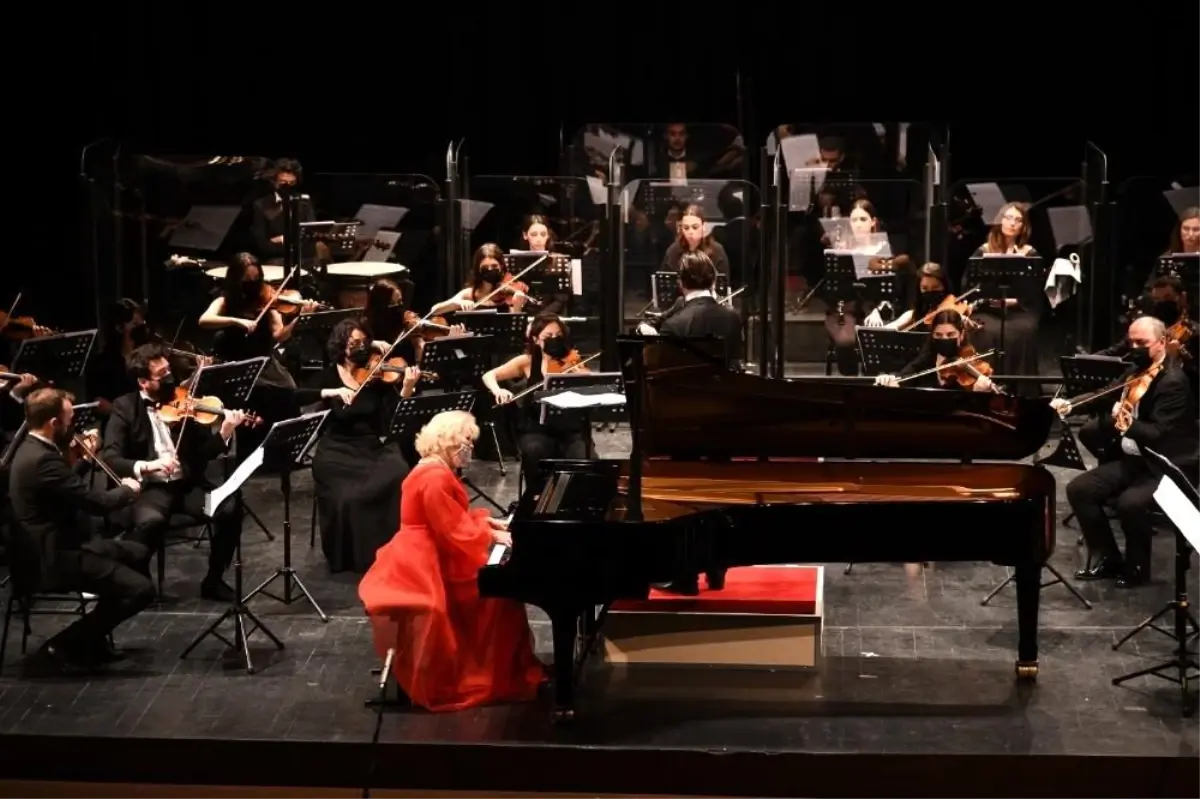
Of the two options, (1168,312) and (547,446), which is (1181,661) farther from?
(547,446)

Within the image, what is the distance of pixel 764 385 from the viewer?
843 centimetres

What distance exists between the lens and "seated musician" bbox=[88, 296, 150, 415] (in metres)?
11.1

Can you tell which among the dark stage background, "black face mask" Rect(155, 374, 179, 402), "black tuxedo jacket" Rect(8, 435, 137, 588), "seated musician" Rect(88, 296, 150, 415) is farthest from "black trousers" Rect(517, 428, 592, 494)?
the dark stage background

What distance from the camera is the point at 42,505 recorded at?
26.7 ft

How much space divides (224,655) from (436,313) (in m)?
3.88

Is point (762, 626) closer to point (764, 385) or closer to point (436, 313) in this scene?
point (764, 385)

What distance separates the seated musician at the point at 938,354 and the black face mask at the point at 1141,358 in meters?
1.23

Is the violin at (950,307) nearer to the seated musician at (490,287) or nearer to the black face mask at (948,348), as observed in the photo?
the black face mask at (948,348)

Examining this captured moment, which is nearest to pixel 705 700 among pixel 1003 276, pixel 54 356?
pixel 54 356

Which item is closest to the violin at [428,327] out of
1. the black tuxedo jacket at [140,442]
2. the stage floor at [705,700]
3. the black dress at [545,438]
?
the black dress at [545,438]

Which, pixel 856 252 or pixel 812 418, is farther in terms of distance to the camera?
pixel 856 252

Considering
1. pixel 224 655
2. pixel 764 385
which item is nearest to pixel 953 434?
pixel 764 385

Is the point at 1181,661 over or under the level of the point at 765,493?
under

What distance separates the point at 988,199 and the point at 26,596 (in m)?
7.86
